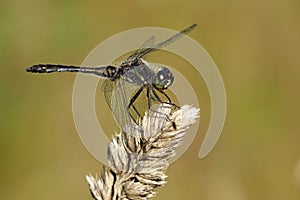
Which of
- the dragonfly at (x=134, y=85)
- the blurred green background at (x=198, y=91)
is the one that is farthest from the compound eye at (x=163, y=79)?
the blurred green background at (x=198, y=91)

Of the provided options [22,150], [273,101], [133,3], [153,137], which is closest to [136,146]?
[153,137]

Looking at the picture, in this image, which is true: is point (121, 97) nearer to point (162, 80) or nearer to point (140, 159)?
point (162, 80)

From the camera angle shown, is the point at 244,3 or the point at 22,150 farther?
the point at 244,3

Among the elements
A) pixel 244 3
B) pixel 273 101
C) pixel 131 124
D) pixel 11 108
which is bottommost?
pixel 131 124

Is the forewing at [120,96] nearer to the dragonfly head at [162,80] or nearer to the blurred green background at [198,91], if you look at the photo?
the dragonfly head at [162,80]

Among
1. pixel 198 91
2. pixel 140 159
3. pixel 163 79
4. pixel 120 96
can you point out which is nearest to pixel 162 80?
pixel 163 79

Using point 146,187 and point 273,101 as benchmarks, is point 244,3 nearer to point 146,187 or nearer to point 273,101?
point 273,101
